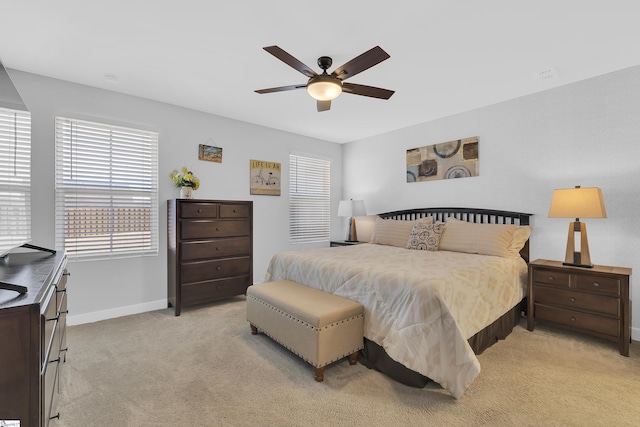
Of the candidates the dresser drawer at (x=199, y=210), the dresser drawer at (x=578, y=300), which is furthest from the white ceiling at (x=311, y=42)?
the dresser drawer at (x=578, y=300)

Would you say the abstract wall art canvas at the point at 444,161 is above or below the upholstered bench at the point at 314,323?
above

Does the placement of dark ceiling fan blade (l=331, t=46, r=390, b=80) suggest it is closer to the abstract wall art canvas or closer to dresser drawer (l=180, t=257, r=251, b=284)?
the abstract wall art canvas

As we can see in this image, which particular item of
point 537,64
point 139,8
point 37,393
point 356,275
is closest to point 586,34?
point 537,64

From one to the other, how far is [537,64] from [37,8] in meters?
3.96

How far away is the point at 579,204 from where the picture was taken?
8.81 feet

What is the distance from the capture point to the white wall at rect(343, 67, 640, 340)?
281cm

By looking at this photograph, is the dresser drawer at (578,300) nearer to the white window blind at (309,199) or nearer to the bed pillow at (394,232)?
the bed pillow at (394,232)

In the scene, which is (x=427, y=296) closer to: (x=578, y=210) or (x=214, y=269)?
(x=578, y=210)

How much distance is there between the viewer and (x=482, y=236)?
10.8ft

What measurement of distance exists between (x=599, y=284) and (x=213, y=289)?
3.91 m

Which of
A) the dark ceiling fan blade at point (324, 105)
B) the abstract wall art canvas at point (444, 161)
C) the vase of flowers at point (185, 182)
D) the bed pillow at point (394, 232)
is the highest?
the dark ceiling fan blade at point (324, 105)

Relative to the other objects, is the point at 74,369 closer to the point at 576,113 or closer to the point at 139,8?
the point at 139,8

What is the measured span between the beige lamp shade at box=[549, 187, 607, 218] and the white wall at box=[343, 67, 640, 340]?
408mm

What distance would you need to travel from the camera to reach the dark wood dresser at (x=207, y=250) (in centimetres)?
342
